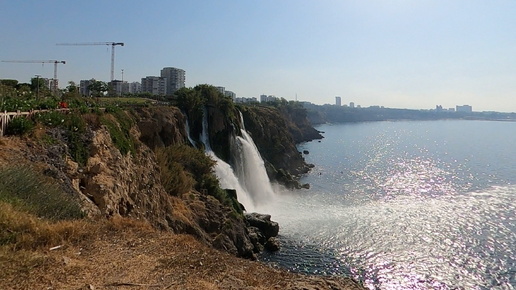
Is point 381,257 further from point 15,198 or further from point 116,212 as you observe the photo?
point 15,198

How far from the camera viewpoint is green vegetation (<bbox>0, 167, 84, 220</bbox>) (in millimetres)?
9812

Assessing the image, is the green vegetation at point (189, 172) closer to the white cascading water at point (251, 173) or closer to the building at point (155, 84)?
the white cascading water at point (251, 173)

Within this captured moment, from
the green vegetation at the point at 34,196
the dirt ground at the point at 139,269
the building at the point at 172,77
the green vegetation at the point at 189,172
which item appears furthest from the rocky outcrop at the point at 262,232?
the building at the point at 172,77

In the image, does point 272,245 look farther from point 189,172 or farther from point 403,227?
point 403,227

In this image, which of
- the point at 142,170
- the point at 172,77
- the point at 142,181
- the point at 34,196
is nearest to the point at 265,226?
the point at 142,170

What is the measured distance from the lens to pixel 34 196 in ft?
34.2

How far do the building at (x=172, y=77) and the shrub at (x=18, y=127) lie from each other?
126m

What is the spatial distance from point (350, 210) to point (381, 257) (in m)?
12.7

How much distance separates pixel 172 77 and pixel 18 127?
13155 centimetres

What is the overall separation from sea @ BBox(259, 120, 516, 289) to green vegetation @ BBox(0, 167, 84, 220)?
18.6 metres

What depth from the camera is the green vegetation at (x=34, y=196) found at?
981 cm

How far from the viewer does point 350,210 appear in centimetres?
4094

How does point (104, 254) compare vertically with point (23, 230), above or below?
below

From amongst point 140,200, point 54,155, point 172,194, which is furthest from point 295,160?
point 54,155
